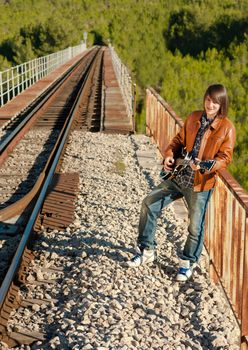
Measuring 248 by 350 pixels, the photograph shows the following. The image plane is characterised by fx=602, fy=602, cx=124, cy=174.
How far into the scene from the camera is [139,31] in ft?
374

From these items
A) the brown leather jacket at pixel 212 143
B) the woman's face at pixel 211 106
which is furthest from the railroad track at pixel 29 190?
the woman's face at pixel 211 106

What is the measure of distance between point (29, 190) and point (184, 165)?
4069 mm

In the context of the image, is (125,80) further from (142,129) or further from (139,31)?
(139,31)

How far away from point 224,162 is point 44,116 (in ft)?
39.3

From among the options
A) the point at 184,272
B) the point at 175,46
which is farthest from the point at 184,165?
the point at 175,46

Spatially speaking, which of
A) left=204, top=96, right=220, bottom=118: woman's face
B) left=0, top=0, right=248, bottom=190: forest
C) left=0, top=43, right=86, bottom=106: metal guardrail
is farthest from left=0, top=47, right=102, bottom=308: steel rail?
left=0, top=0, right=248, bottom=190: forest

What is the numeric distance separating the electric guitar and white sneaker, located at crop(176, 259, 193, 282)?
81cm

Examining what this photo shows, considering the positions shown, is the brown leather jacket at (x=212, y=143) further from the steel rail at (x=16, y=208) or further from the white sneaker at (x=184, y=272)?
the steel rail at (x=16, y=208)

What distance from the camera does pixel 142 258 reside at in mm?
5758

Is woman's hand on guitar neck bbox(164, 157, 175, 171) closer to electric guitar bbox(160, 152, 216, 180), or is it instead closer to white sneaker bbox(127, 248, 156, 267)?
electric guitar bbox(160, 152, 216, 180)

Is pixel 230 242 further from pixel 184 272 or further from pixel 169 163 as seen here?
pixel 169 163

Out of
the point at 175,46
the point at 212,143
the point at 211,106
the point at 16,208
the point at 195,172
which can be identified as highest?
the point at 211,106

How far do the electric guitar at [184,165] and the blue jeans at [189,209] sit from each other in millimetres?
70

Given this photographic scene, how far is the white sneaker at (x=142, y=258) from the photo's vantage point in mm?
5723
